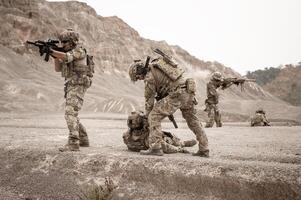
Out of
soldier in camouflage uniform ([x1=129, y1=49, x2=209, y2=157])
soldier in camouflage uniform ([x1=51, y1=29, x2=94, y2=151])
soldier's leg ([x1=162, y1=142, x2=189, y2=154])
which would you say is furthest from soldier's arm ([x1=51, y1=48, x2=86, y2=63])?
soldier's leg ([x1=162, y1=142, x2=189, y2=154])

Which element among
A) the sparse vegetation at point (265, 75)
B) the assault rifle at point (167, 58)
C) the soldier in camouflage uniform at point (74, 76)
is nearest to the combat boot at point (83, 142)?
the soldier in camouflage uniform at point (74, 76)

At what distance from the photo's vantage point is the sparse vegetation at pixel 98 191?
5.16 meters

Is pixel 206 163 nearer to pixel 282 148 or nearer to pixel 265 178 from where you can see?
pixel 265 178

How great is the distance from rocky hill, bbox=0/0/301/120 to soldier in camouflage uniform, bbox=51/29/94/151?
890 inches

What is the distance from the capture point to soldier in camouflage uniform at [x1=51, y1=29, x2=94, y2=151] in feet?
22.8

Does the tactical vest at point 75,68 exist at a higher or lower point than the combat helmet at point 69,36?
lower

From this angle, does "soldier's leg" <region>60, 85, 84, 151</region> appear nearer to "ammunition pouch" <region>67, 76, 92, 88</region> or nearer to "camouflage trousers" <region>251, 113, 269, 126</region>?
"ammunition pouch" <region>67, 76, 92, 88</region>

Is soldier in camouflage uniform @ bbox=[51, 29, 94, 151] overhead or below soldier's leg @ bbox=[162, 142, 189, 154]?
overhead

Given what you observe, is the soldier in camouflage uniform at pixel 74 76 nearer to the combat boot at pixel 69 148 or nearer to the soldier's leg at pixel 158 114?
the combat boot at pixel 69 148

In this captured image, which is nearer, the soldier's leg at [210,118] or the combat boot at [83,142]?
the combat boot at [83,142]

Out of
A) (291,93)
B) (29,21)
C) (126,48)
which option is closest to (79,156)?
(29,21)

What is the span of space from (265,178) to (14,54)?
155 feet

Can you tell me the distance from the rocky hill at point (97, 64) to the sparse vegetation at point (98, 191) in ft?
80.1

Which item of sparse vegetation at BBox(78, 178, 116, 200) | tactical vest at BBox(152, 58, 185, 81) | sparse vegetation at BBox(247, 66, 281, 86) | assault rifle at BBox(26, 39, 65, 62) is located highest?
sparse vegetation at BBox(247, 66, 281, 86)
